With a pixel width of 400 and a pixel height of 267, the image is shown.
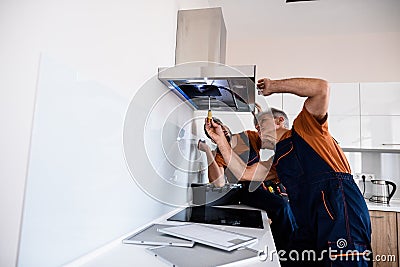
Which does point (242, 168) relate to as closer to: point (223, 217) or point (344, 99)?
point (223, 217)

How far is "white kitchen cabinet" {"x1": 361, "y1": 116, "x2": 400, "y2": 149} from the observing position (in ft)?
7.75

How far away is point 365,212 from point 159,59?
44.6 inches

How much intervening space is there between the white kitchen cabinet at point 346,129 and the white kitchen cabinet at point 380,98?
12 centimetres

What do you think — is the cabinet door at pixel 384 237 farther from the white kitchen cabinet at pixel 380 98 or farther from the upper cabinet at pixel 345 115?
the white kitchen cabinet at pixel 380 98

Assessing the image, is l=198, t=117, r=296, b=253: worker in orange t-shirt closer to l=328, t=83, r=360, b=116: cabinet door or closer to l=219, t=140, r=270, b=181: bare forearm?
l=219, t=140, r=270, b=181: bare forearm

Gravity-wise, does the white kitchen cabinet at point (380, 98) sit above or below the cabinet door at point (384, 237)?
above

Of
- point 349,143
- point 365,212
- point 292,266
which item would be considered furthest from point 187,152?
point 349,143

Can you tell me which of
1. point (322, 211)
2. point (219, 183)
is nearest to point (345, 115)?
point (219, 183)

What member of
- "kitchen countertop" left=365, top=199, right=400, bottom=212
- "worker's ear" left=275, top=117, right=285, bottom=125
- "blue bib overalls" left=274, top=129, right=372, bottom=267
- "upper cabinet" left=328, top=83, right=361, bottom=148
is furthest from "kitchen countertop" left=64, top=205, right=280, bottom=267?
"upper cabinet" left=328, top=83, right=361, bottom=148

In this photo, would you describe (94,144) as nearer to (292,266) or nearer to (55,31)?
(55,31)

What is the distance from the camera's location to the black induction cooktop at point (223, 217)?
1.24 m

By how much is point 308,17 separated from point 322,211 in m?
1.87

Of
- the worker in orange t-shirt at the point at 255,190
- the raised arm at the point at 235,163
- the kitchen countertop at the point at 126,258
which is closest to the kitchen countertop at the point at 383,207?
the worker in orange t-shirt at the point at 255,190

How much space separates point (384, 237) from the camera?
218 cm
